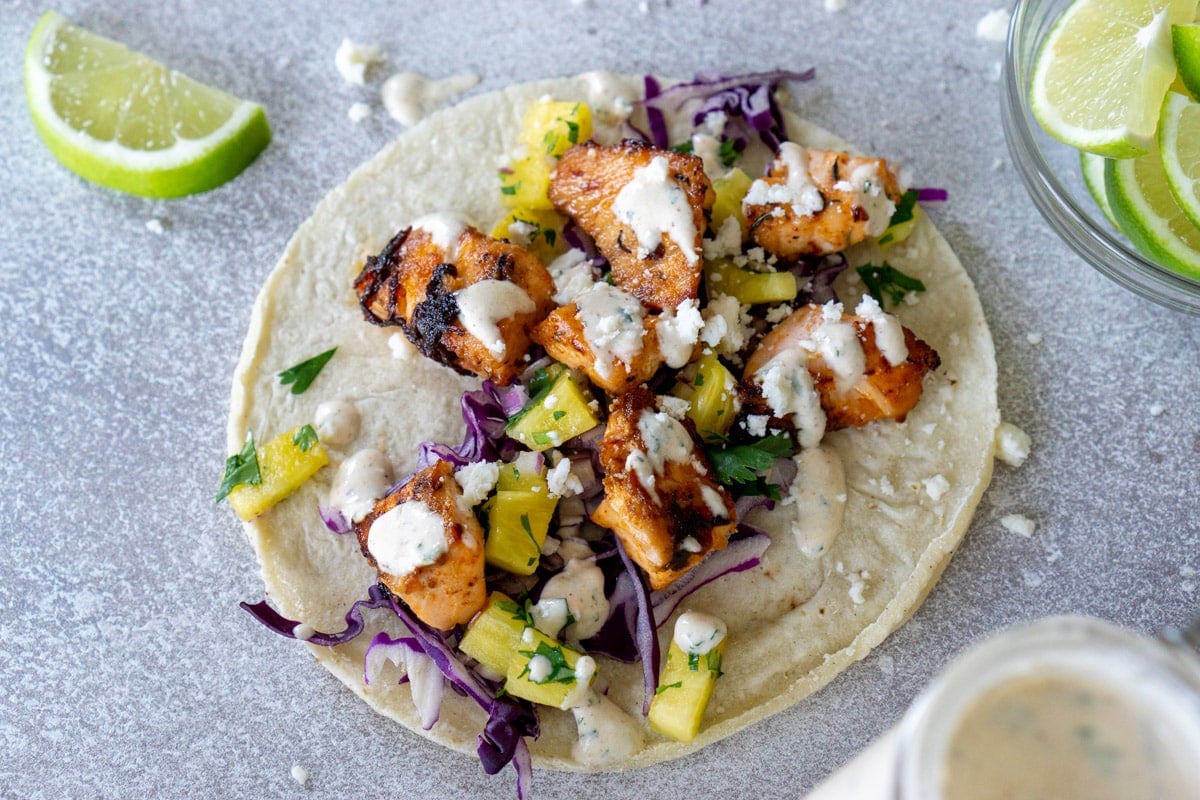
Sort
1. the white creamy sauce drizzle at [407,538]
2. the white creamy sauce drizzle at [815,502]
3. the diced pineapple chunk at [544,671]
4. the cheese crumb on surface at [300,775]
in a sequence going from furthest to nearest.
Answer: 1. the cheese crumb on surface at [300,775]
2. the white creamy sauce drizzle at [815,502]
3. the diced pineapple chunk at [544,671]
4. the white creamy sauce drizzle at [407,538]

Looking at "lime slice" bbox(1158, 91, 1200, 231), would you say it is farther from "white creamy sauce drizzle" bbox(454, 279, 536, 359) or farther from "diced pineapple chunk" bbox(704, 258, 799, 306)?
"white creamy sauce drizzle" bbox(454, 279, 536, 359)

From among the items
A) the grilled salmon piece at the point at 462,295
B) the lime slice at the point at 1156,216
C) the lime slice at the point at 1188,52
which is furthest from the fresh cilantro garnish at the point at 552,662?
the lime slice at the point at 1188,52

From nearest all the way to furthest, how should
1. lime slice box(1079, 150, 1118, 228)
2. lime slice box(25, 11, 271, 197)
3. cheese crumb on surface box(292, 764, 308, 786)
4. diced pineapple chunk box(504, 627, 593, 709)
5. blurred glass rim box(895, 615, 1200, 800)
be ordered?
blurred glass rim box(895, 615, 1200, 800) → diced pineapple chunk box(504, 627, 593, 709) → cheese crumb on surface box(292, 764, 308, 786) → lime slice box(1079, 150, 1118, 228) → lime slice box(25, 11, 271, 197)

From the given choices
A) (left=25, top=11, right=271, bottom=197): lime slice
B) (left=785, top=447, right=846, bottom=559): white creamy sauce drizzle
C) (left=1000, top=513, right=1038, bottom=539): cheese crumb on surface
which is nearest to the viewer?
(left=785, top=447, right=846, bottom=559): white creamy sauce drizzle

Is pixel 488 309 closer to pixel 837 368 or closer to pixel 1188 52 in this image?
pixel 837 368

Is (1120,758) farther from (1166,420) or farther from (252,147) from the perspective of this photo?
(252,147)

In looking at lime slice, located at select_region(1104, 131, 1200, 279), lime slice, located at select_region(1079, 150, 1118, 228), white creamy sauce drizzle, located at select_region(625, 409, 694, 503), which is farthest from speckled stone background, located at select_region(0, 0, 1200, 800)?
white creamy sauce drizzle, located at select_region(625, 409, 694, 503)

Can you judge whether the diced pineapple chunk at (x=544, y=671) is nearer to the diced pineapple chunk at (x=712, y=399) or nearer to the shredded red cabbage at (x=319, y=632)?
the shredded red cabbage at (x=319, y=632)
